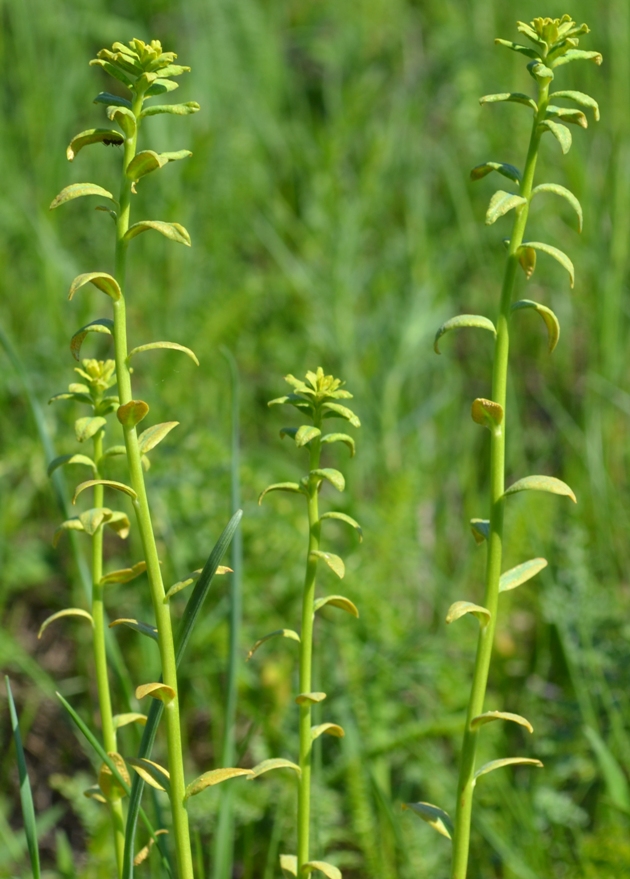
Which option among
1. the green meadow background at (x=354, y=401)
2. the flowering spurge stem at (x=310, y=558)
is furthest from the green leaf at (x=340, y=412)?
the green meadow background at (x=354, y=401)

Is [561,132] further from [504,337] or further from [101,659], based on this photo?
[101,659]

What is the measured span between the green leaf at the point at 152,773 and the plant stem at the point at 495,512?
0.26 m

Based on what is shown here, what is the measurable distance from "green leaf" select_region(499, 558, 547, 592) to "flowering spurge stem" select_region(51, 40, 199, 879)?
1.01 feet

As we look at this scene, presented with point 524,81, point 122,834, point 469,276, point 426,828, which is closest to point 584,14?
point 524,81

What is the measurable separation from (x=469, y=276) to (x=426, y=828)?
201 cm

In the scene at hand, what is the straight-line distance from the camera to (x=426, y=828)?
5.28 ft

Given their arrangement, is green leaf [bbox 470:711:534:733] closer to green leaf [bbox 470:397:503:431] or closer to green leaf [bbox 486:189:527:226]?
green leaf [bbox 470:397:503:431]

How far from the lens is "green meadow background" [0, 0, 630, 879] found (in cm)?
166

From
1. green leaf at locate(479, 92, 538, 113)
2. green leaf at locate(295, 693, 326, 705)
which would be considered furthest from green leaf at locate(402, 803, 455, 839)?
green leaf at locate(479, 92, 538, 113)

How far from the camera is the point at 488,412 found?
2.74 feet

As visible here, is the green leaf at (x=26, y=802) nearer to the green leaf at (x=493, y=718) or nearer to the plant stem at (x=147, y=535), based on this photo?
the plant stem at (x=147, y=535)

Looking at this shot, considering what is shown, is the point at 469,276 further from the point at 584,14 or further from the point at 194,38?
the point at 194,38

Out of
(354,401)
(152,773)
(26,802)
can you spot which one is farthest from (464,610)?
(354,401)

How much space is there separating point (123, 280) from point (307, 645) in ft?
1.20
